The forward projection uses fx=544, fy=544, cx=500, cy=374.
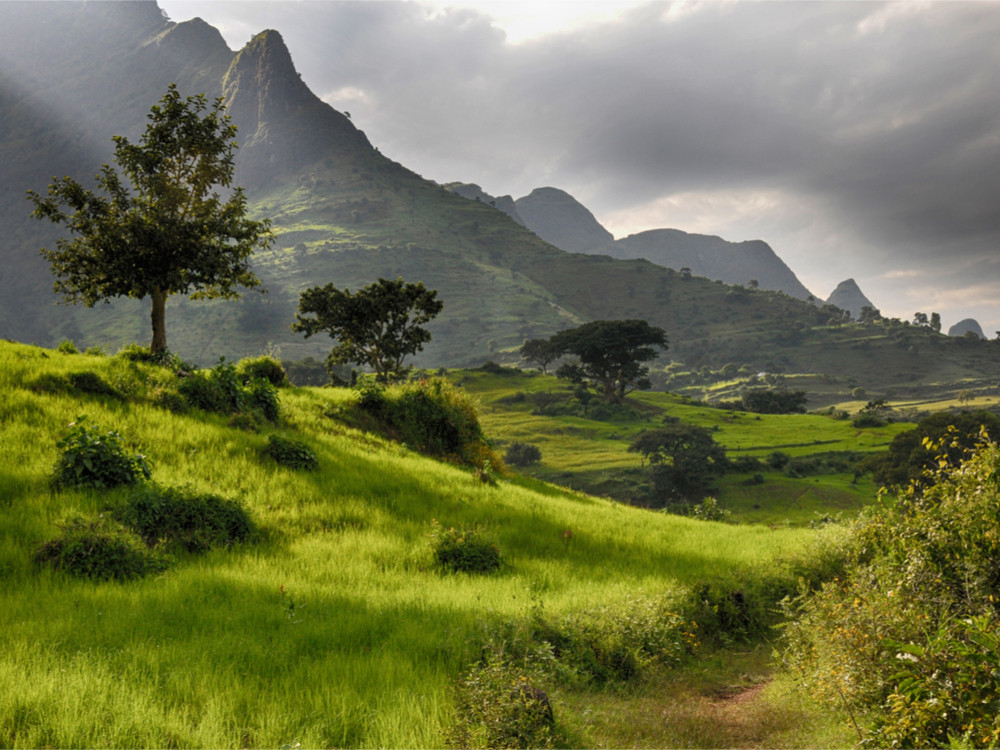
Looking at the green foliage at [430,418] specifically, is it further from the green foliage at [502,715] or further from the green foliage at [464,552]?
the green foliage at [502,715]

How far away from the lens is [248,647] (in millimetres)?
6242

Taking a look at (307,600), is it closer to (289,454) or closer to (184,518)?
(184,518)

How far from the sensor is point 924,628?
6.17 meters

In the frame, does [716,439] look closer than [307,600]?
No

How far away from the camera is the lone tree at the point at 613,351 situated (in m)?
108

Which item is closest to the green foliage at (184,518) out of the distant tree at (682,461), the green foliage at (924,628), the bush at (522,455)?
the green foliage at (924,628)

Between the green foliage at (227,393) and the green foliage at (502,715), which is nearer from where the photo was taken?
the green foliage at (502,715)

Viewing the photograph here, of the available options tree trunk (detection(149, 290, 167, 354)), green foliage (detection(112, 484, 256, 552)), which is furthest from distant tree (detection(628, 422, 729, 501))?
green foliage (detection(112, 484, 256, 552))

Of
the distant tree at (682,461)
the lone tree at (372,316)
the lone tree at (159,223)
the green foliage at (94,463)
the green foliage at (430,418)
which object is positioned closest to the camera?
the green foliage at (94,463)

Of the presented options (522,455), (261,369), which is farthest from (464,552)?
(522,455)

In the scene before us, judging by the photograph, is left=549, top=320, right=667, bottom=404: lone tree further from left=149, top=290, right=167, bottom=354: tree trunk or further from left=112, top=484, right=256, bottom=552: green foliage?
left=112, top=484, right=256, bottom=552: green foliage

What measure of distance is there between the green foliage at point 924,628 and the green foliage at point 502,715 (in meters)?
3.14

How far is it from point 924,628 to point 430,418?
2045 cm

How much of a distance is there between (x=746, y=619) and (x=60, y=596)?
38.8 ft
